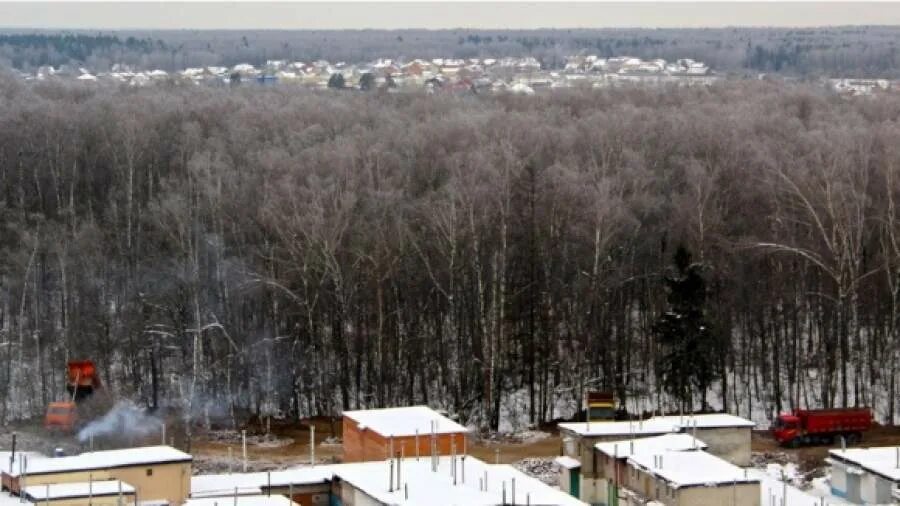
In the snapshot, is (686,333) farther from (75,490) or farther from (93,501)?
(93,501)

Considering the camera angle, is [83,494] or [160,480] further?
[160,480]

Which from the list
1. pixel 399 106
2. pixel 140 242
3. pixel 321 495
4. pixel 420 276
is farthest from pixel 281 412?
pixel 399 106

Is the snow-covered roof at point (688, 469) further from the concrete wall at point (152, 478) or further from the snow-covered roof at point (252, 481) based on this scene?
the concrete wall at point (152, 478)

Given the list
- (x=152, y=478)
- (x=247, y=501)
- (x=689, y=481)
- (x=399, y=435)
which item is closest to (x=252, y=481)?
(x=152, y=478)

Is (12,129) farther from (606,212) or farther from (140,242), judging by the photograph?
(606,212)

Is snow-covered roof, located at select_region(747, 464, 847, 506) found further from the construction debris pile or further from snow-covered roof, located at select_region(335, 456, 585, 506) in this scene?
snow-covered roof, located at select_region(335, 456, 585, 506)

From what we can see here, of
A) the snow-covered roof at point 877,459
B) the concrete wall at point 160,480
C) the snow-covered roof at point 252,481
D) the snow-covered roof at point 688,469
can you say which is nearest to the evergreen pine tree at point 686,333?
the snow-covered roof at point 877,459
